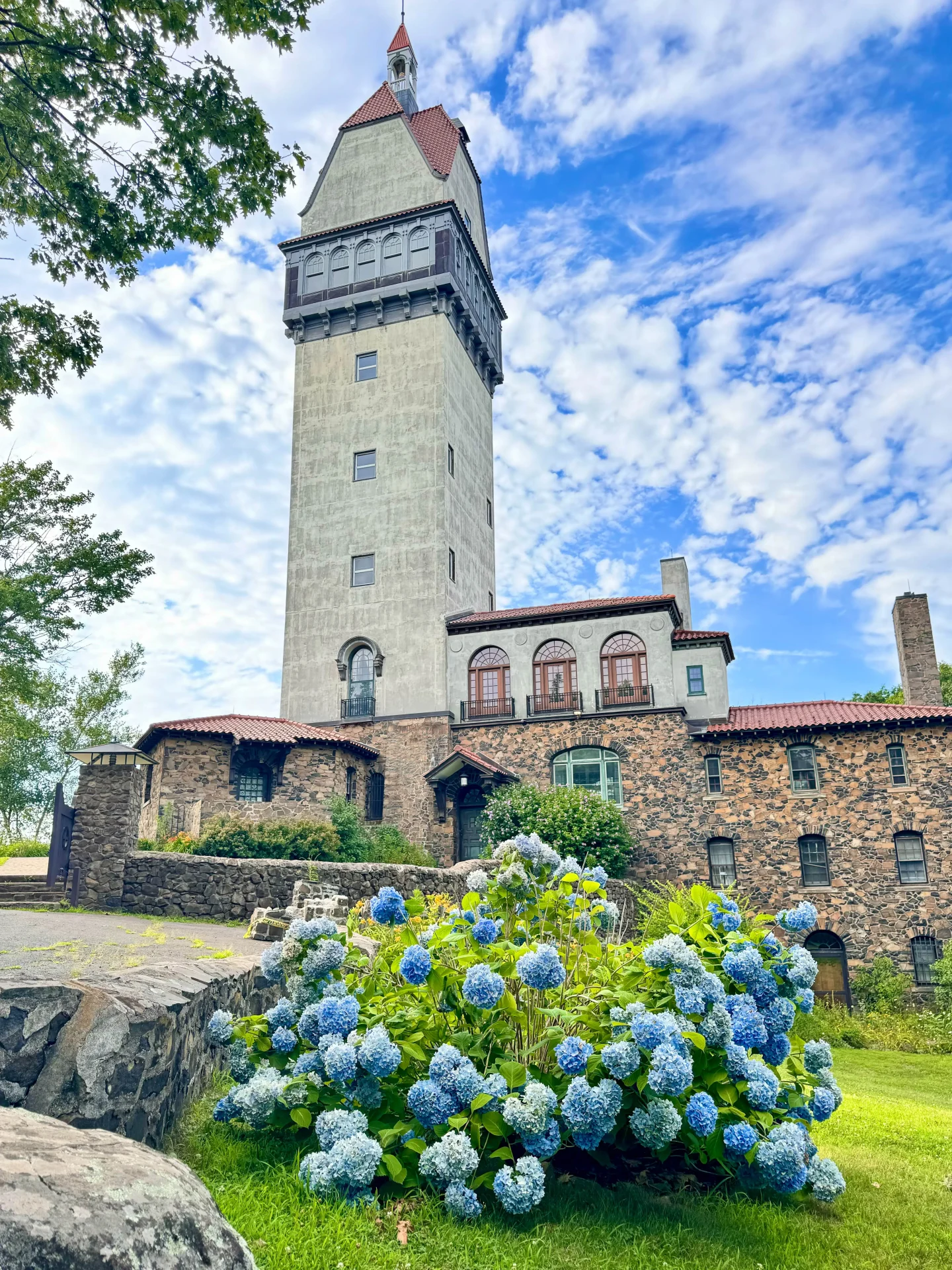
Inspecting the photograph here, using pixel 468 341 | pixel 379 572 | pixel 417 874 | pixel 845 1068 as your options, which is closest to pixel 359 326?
pixel 468 341

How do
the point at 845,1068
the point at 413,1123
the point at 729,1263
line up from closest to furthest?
the point at 729,1263 < the point at 413,1123 < the point at 845,1068

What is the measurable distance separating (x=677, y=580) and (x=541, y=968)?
108 ft

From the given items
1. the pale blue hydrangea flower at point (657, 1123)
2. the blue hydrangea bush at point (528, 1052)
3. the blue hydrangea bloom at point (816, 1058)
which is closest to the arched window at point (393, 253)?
the blue hydrangea bush at point (528, 1052)

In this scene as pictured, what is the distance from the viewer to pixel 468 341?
37750 mm

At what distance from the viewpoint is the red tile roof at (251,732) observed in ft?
87.7

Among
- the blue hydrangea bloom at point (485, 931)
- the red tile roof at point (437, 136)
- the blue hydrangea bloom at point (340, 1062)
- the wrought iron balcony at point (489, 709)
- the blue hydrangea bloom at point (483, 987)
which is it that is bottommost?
the blue hydrangea bloom at point (340, 1062)

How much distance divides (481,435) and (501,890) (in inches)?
1357

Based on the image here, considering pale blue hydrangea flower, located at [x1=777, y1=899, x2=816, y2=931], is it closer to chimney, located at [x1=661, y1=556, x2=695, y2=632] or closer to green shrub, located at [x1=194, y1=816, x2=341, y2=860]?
green shrub, located at [x1=194, y1=816, x2=341, y2=860]

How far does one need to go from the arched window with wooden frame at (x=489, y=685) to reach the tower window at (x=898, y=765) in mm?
12017

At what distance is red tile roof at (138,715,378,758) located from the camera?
26.7m

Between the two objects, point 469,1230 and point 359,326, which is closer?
point 469,1230

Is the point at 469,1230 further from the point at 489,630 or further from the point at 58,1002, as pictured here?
the point at 489,630

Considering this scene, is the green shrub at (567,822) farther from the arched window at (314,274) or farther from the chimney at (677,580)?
the arched window at (314,274)

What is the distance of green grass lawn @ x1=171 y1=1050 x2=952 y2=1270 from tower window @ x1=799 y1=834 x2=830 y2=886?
23.3m
